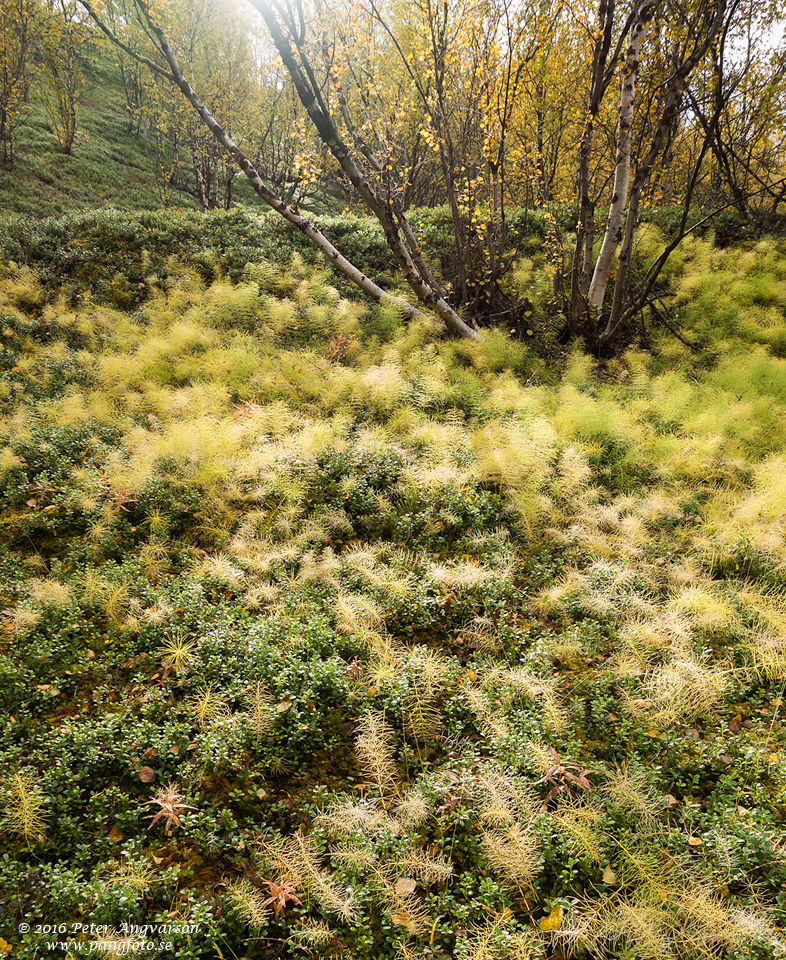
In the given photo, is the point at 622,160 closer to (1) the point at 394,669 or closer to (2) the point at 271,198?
(2) the point at 271,198

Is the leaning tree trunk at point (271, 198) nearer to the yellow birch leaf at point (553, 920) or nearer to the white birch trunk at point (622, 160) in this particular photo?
the white birch trunk at point (622, 160)

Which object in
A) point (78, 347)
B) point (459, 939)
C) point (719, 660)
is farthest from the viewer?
point (78, 347)

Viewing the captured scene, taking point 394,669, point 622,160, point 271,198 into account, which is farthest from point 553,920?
point 271,198

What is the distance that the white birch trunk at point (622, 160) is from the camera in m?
5.47

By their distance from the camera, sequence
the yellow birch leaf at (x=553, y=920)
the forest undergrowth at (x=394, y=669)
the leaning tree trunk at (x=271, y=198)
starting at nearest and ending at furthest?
the yellow birch leaf at (x=553, y=920), the forest undergrowth at (x=394, y=669), the leaning tree trunk at (x=271, y=198)

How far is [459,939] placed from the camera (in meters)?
1.89

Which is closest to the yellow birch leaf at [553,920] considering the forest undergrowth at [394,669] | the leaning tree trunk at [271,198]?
the forest undergrowth at [394,669]

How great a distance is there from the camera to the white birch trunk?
17.9 ft

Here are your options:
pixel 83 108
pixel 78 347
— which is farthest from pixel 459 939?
pixel 83 108

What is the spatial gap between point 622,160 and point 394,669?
22.6 ft

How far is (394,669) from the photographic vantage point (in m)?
2.98

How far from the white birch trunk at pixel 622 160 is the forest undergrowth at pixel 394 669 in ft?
6.63

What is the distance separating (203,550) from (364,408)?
277 centimetres

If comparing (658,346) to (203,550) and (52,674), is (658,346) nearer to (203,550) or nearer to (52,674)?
(203,550)
